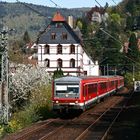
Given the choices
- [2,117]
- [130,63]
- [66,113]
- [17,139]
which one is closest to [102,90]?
[66,113]

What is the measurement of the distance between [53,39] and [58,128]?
206 feet

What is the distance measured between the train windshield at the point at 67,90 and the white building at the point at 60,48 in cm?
5244

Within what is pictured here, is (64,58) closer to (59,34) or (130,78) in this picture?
(59,34)

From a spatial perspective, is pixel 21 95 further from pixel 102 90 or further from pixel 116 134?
pixel 116 134

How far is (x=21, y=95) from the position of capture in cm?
3753

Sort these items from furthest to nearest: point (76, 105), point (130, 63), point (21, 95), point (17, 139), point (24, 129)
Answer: point (130, 63)
point (21, 95)
point (76, 105)
point (24, 129)
point (17, 139)

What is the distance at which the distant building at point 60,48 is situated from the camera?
86.3 metres

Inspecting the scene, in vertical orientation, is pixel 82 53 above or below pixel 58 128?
above

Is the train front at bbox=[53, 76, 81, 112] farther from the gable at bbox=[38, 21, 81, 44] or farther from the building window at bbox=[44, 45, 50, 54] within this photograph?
the building window at bbox=[44, 45, 50, 54]

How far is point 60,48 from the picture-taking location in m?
87.9

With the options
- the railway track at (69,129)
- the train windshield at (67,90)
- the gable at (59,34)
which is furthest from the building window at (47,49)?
the train windshield at (67,90)

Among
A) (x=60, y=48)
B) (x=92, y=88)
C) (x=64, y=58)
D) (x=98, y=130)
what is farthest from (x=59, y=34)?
(x=98, y=130)

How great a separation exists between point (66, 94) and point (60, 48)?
185 ft

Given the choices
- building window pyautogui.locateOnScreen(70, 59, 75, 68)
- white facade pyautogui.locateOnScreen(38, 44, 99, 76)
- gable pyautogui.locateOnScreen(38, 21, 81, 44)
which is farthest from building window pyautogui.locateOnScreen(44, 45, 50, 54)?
building window pyautogui.locateOnScreen(70, 59, 75, 68)
